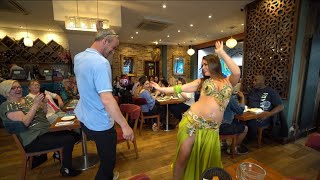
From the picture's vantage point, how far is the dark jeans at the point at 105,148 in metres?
1.54

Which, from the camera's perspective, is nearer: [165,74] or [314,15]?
[314,15]

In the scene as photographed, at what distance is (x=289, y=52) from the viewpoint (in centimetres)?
314

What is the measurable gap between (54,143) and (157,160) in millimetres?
1558

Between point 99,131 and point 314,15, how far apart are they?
14.5 ft

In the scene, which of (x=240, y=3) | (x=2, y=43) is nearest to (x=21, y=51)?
(x=2, y=43)

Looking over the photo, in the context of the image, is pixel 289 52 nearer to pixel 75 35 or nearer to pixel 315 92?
pixel 315 92

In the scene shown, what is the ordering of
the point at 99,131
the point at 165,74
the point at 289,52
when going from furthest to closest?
the point at 165,74
the point at 289,52
the point at 99,131

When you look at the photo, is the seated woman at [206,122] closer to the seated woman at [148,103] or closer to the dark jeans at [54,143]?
the dark jeans at [54,143]

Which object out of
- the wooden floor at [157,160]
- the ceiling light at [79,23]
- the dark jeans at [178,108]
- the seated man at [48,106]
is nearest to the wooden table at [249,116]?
the wooden floor at [157,160]

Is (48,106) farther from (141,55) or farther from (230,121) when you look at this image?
(141,55)

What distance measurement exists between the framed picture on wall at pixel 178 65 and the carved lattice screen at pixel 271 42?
21.1 ft

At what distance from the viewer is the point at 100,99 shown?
1465mm

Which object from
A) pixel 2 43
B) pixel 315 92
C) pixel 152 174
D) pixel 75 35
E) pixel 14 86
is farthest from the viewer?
pixel 2 43

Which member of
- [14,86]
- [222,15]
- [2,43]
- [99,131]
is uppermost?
[222,15]
